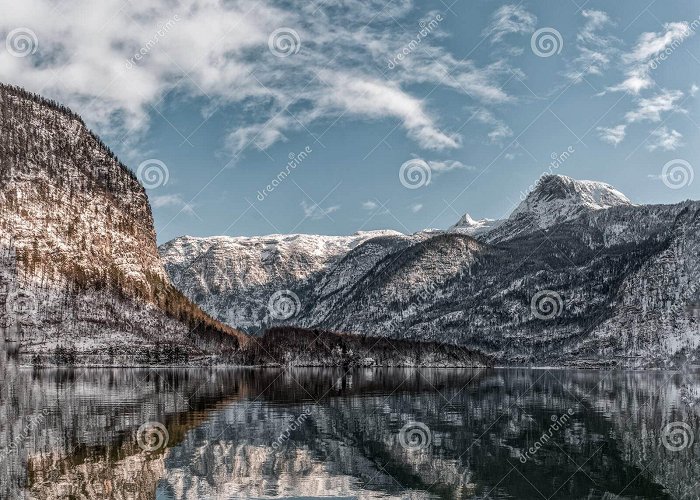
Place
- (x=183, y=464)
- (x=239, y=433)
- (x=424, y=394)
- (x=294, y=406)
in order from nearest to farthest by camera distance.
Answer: (x=183, y=464) → (x=239, y=433) → (x=294, y=406) → (x=424, y=394)

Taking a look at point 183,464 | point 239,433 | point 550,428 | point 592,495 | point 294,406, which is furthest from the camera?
point 294,406

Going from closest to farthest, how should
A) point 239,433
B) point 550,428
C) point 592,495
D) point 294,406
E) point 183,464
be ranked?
1. point 592,495
2. point 183,464
3. point 239,433
4. point 550,428
5. point 294,406

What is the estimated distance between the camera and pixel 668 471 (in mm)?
53344

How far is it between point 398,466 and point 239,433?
71.5ft

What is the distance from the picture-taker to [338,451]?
195ft

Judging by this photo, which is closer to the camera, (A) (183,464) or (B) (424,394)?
(A) (183,464)

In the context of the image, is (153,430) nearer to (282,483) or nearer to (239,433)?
(239,433)

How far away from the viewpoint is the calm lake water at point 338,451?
45125 mm

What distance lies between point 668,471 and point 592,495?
38.9 ft

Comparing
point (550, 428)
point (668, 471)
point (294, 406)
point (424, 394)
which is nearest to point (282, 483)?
point (668, 471)

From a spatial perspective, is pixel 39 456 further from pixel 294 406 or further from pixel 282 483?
pixel 294 406

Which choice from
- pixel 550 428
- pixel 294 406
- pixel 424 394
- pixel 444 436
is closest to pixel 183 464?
pixel 444 436

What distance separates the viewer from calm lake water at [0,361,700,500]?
45125 mm

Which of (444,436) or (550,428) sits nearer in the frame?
(444,436)
